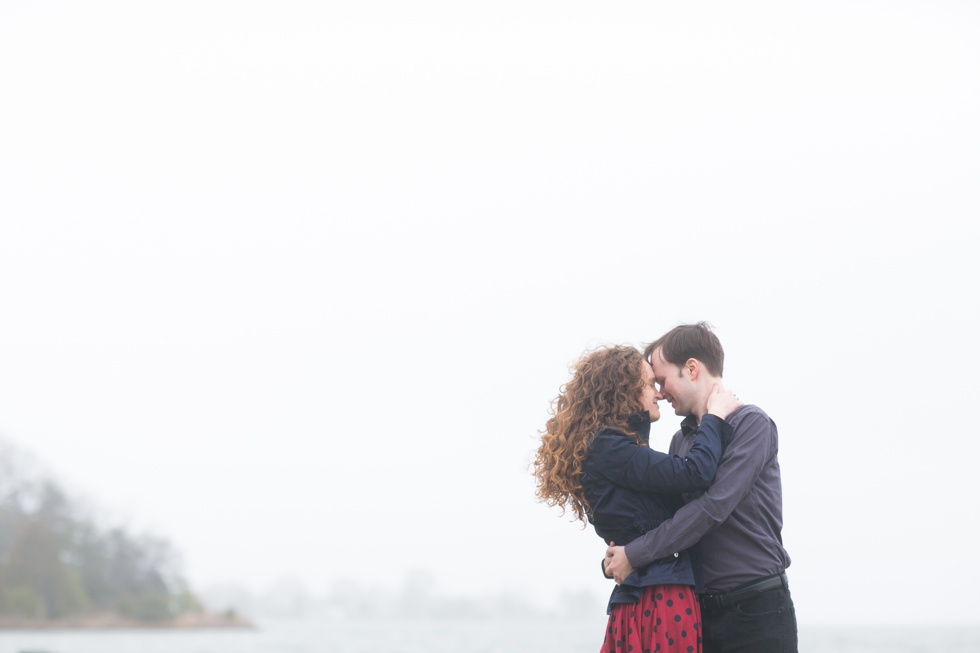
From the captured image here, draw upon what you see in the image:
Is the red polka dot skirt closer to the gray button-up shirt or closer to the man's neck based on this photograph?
the gray button-up shirt

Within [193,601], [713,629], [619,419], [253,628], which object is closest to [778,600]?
[713,629]

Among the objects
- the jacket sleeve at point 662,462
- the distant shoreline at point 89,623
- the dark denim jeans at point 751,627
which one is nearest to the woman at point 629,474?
the jacket sleeve at point 662,462

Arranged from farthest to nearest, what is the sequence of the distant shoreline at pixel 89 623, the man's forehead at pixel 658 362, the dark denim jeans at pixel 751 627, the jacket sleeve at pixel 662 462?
the distant shoreline at pixel 89 623 < the man's forehead at pixel 658 362 < the dark denim jeans at pixel 751 627 < the jacket sleeve at pixel 662 462

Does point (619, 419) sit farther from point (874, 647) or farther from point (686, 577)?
point (874, 647)

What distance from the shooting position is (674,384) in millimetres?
4766

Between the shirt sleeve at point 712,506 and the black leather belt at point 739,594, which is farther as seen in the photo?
the black leather belt at point 739,594

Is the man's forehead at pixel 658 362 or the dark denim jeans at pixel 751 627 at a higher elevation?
the man's forehead at pixel 658 362

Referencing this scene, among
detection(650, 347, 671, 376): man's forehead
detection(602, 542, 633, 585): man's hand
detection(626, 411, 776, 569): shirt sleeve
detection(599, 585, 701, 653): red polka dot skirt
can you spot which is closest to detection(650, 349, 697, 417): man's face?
detection(650, 347, 671, 376): man's forehead

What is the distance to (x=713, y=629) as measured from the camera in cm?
456

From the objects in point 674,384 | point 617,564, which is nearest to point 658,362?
point 674,384

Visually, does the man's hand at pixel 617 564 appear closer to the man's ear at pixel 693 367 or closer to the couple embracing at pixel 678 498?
the couple embracing at pixel 678 498

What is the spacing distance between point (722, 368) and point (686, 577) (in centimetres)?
85

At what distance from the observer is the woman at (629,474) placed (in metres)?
4.44

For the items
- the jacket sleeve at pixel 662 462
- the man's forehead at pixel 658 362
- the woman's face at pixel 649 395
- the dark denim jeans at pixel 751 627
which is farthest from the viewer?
the man's forehead at pixel 658 362
